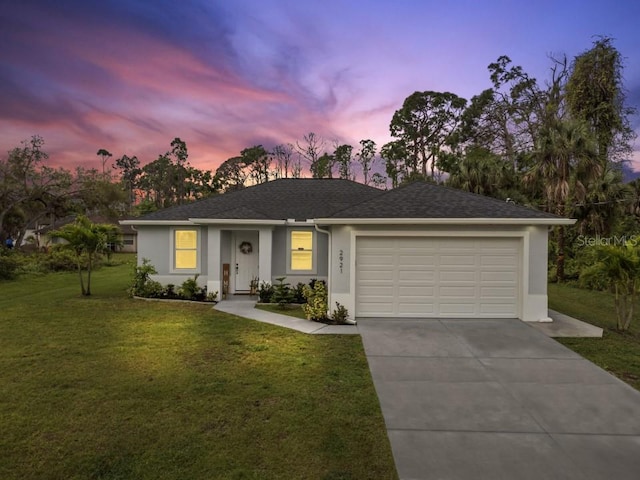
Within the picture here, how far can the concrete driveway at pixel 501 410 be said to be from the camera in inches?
131

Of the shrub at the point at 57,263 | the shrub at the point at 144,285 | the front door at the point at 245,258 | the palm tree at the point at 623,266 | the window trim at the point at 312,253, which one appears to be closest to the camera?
the palm tree at the point at 623,266

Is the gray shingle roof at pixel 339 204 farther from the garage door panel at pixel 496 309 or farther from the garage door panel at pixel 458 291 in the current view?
the garage door panel at pixel 496 309

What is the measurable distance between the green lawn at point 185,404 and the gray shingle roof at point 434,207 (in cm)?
351

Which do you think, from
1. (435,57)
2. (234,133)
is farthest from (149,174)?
(435,57)

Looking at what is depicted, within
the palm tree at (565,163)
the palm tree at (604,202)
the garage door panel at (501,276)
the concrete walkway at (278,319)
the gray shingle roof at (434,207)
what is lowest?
the concrete walkway at (278,319)

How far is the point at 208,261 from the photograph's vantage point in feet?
39.0

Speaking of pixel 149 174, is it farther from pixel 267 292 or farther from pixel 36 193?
pixel 267 292

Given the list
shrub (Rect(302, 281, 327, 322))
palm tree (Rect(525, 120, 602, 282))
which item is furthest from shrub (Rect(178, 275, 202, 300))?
palm tree (Rect(525, 120, 602, 282))

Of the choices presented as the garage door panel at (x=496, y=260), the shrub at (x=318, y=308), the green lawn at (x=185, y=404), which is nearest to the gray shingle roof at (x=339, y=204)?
the garage door panel at (x=496, y=260)

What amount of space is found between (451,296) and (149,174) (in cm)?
6473

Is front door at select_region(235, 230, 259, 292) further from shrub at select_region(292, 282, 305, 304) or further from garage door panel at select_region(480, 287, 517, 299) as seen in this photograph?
garage door panel at select_region(480, 287, 517, 299)

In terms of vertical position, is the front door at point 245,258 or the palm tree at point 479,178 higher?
the palm tree at point 479,178

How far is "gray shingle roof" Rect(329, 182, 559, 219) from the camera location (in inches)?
348

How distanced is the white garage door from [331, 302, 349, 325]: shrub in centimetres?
65
